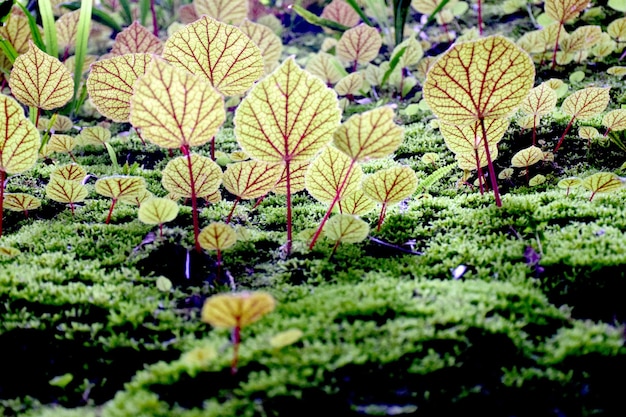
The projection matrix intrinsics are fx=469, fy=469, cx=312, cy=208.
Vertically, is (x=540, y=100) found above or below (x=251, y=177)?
above

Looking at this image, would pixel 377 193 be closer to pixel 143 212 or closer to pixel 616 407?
pixel 143 212

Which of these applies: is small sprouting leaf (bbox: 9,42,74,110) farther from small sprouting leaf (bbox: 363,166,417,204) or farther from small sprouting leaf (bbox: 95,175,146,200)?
small sprouting leaf (bbox: 363,166,417,204)

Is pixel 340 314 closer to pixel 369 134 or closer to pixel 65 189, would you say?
pixel 369 134

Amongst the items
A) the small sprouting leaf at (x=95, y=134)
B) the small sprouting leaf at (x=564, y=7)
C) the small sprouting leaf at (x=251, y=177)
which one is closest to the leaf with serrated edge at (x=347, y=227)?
the small sprouting leaf at (x=251, y=177)

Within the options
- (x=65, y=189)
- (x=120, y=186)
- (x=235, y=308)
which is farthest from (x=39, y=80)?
(x=235, y=308)

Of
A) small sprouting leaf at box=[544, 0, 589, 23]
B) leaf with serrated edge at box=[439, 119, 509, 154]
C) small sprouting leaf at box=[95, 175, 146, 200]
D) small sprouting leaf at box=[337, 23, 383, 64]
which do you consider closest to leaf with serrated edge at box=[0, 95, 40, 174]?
small sprouting leaf at box=[95, 175, 146, 200]

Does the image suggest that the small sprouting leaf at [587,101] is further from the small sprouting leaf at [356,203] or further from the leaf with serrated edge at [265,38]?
the leaf with serrated edge at [265,38]
